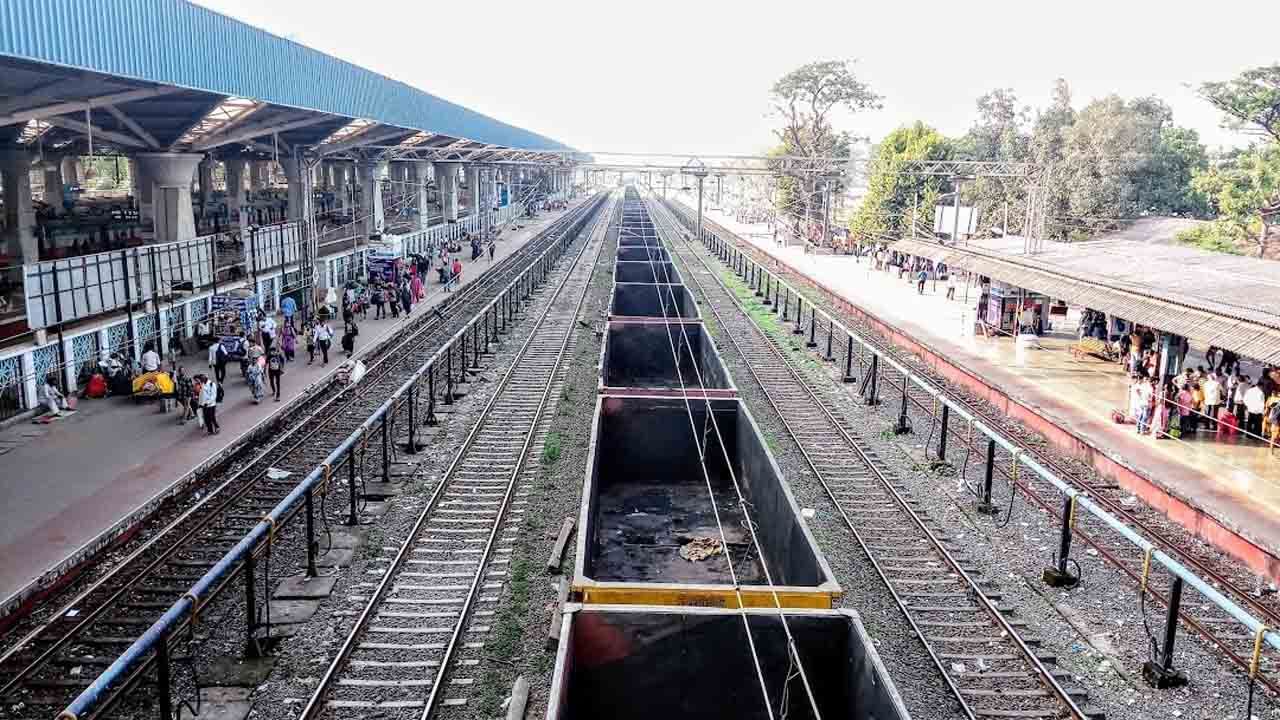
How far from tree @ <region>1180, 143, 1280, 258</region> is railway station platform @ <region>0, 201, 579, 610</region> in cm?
3936

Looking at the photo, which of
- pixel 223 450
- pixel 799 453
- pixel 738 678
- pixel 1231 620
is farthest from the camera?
pixel 799 453

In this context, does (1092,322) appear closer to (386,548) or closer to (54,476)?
(386,548)

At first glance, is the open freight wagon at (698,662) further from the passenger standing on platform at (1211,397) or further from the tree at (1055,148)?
the tree at (1055,148)

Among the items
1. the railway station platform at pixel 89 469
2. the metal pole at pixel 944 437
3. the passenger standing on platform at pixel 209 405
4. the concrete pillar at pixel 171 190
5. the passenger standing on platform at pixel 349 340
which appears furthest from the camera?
the concrete pillar at pixel 171 190

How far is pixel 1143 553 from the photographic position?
1252cm

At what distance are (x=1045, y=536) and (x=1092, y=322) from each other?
15.0 meters

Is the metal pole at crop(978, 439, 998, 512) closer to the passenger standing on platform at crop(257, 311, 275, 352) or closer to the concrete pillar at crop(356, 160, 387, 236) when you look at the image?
the passenger standing on platform at crop(257, 311, 275, 352)

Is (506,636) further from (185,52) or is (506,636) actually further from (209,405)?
(185,52)

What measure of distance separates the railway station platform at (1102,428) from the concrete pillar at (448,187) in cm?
2839

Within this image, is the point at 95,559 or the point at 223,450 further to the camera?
the point at 223,450

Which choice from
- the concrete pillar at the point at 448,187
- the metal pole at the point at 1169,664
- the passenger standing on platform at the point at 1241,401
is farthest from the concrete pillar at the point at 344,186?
the metal pole at the point at 1169,664

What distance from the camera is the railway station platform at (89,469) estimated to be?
1118 centimetres

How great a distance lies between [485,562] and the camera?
11.8m

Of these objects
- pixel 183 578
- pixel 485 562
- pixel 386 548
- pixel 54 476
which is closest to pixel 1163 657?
pixel 485 562
